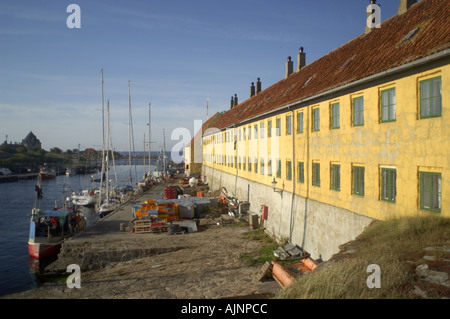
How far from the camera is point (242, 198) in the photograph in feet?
88.3

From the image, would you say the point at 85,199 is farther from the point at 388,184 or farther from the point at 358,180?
the point at 388,184

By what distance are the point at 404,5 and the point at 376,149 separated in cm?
834

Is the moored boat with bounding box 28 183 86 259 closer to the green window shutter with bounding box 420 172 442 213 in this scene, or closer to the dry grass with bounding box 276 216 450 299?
the dry grass with bounding box 276 216 450 299

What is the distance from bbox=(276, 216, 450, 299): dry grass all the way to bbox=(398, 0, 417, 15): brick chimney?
1057cm

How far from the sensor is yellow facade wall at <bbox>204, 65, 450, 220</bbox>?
8.38m

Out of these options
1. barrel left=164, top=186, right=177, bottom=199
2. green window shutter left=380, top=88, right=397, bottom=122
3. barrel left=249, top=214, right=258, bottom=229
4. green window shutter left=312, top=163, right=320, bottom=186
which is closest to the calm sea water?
barrel left=164, top=186, right=177, bottom=199

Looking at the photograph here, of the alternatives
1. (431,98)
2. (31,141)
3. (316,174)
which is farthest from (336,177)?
(31,141)

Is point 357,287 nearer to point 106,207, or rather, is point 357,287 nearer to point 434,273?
point 434,273

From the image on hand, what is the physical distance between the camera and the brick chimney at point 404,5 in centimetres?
1453

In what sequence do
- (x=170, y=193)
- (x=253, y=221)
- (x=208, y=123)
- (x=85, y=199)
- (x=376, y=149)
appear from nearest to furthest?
(x=376, y=149) < (x=253, y=221) < (x=170, y=193) < (x=85, y=199) < (x=208, y=123)

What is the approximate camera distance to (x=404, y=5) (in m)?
14.6

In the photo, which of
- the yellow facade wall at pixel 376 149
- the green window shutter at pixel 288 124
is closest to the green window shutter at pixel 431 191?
the yellow facade wall at pixel 376 149
